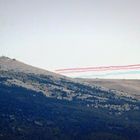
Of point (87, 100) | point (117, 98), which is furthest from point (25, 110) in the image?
point (117, 98)

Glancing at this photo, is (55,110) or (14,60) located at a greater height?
(14,60)

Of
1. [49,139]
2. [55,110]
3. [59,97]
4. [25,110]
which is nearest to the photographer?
[49,139]

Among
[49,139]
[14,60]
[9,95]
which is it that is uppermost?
[14,60]

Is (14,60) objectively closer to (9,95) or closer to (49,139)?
(9,95)

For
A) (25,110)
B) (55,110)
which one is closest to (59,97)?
(55,110)

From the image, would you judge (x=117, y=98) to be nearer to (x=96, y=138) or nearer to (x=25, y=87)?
(x=25, y=87)

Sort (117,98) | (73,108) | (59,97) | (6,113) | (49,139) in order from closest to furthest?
1. (49,139)
2. (6,113)
3. (73,108)
4. (59,97)
5. (117,98)

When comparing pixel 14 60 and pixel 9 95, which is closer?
pixel 9 95
